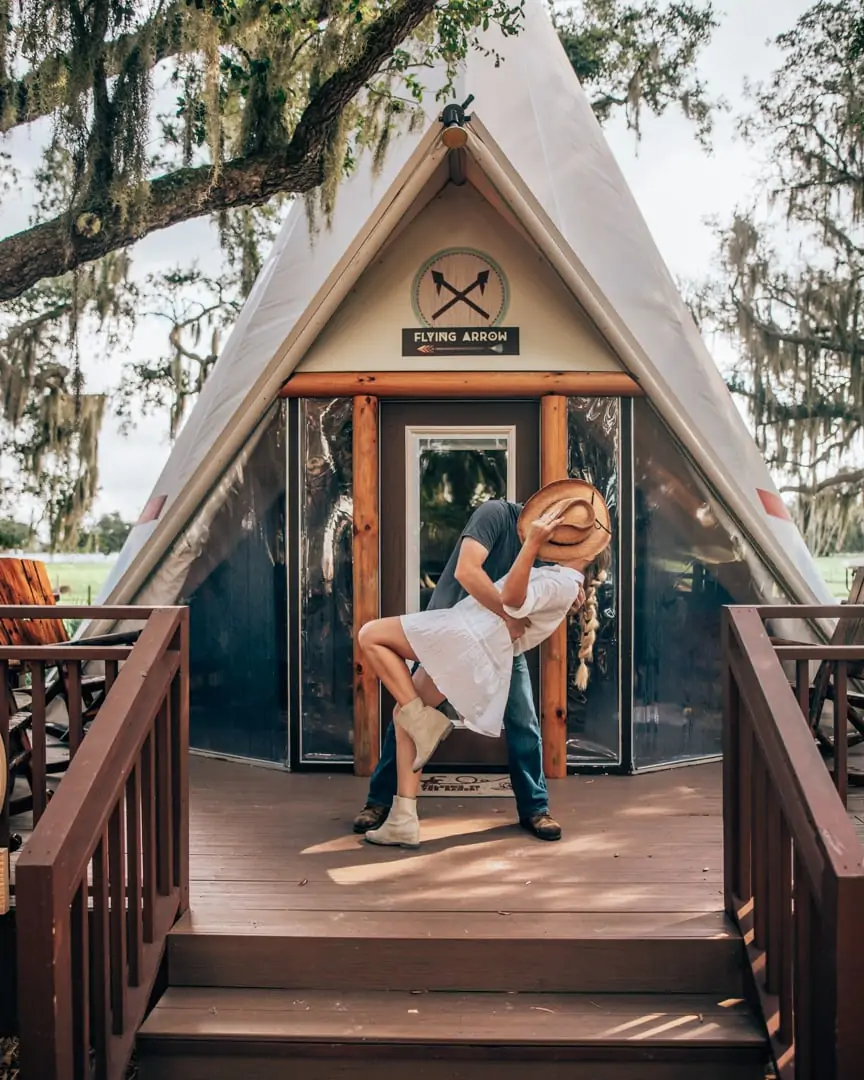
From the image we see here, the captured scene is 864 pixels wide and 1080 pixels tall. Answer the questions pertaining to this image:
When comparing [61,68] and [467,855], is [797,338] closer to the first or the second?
[61,68]

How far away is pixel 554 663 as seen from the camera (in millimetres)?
5496

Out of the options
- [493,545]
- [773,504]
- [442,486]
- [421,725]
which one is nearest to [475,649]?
[421,725]

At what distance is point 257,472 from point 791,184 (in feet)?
32.1

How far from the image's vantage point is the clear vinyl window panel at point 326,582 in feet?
18.7

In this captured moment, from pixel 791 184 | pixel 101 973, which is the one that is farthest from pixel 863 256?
pixel 101 973

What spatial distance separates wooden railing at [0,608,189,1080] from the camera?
2572 mm

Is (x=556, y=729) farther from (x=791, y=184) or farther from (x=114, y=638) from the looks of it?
(x=791, y=184)

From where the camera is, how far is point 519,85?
23.1ft

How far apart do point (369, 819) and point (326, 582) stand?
5.60ft

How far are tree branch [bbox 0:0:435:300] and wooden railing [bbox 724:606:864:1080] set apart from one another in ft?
12.8

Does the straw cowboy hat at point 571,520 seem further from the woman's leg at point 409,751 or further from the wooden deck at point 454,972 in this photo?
the wooden deck at point 454,972

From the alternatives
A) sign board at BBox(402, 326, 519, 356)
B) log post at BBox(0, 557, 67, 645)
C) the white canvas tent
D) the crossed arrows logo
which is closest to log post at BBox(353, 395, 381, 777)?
sign board at BBox(402, 326, 519, 356)

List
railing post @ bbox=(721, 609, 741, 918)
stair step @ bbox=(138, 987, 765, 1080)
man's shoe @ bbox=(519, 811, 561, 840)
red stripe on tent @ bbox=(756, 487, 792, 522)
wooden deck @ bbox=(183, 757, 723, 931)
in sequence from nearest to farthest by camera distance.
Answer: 1. stair step @ bbox=(138, 987, 765, 1080)
2. railing post @ bbox=(721, 609, 741, 918)
3. wooden deck @ bbox=(183, 757, 723, 931)
4. man's shoe @ bbox=(519, 811, 561, 840)
5. red stripe on tent @ bbox=(756, 487, 792, 522)

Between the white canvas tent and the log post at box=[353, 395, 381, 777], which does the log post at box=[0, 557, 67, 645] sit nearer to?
the white canvas tent
